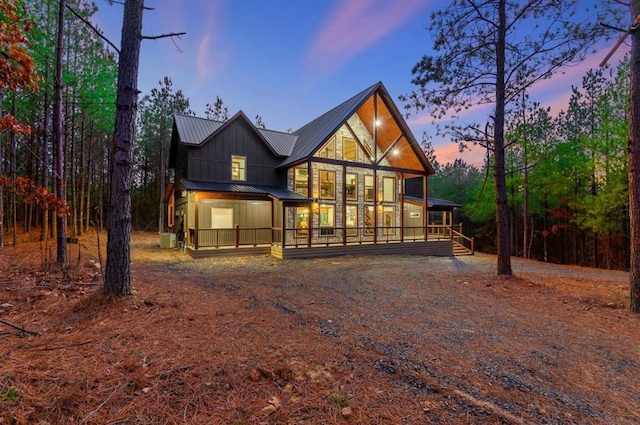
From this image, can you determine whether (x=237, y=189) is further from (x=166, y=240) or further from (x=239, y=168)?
(x=166, y=240)

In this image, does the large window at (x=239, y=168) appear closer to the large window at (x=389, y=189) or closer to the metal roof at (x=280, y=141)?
the metal roof at (x=280, y=141)

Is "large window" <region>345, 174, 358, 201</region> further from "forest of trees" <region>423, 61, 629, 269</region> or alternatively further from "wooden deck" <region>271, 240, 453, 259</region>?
"forest of trees" <region>423, 61, 629, 269</region>

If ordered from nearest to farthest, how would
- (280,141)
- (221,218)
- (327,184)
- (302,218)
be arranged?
(221,218) → (302,218) → (327,184) → (280,141)

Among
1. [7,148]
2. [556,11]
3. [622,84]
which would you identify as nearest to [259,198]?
[556,11]

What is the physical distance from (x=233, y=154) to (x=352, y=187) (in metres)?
7.22

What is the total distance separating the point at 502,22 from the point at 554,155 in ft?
59.4

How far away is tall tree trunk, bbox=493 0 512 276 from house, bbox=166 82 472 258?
22.9ft

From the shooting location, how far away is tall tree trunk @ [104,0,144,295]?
456 cm

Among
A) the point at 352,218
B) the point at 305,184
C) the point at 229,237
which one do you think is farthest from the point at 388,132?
the point at 229,237

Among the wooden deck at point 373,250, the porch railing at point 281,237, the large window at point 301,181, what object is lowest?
the wooden deck at point 373,250

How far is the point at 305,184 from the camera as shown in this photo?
16359mm

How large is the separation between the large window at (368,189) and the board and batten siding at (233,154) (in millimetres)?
5177

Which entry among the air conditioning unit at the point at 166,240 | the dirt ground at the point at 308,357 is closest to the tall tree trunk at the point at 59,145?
the dirt ground at the point at 308,357

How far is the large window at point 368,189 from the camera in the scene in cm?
1734
